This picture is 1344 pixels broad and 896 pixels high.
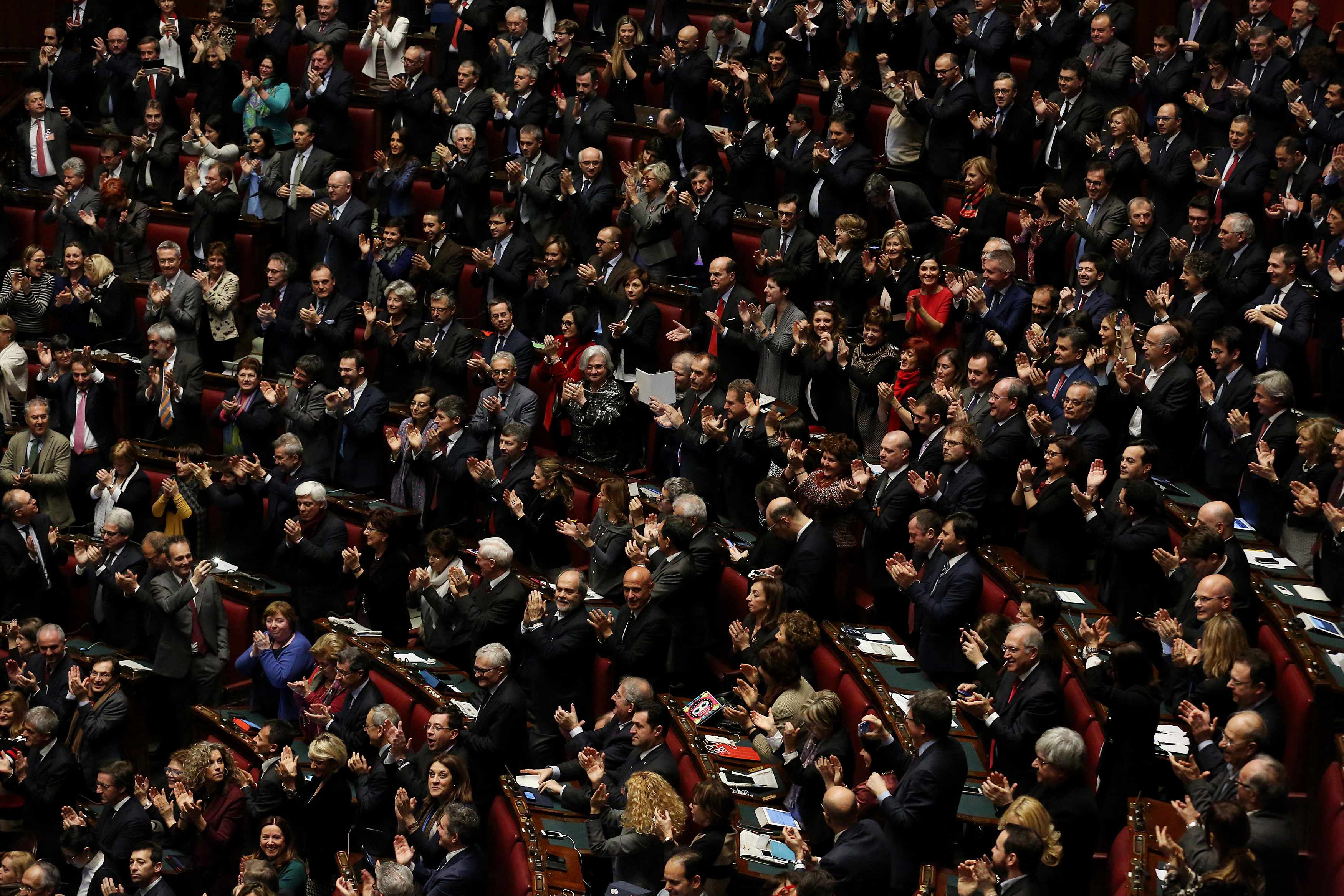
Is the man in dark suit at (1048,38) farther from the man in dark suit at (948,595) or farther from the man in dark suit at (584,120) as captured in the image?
the man in dark suit at (948,595)

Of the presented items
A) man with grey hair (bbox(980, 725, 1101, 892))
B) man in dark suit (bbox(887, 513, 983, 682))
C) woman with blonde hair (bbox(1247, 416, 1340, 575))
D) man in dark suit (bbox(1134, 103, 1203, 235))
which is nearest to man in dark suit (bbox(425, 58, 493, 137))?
man in dark suit (bbox(1134, 103, 1203, 235))

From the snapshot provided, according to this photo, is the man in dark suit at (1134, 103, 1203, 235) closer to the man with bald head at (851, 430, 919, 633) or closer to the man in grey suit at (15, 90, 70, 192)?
the man with bald head at (851, 430, 919, 633)

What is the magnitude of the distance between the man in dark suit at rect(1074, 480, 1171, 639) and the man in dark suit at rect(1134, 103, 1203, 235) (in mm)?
2403

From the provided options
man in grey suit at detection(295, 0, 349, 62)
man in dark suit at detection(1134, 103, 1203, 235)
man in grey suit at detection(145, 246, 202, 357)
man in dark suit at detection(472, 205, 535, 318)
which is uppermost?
man in dark suit at detection(1134, 103, 1203, 235)

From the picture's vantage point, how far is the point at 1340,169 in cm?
793

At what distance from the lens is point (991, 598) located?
21.6 ft

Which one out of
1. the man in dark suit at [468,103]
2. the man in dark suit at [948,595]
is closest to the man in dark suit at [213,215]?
the man in dark suit at [468,103]

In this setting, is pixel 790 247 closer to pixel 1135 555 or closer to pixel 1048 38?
pixel 1048 38

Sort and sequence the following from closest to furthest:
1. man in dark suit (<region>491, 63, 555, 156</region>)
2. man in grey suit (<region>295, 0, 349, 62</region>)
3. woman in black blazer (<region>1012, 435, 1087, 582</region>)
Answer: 1. woman in black blazer (<region>1012, 435, 1087, 582</region>)
2. man in dark suit (<region>491, 63, 555, 156</region>)
3. man in grey suit (<region>295, 0, 349, 62</region>)

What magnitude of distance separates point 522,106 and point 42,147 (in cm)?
351

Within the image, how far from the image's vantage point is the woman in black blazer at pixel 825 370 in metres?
8.12

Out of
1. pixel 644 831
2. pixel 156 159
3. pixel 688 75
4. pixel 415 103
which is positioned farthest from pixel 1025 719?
pixel 156 159

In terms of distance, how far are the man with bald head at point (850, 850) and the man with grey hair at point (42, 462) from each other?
17.9ft

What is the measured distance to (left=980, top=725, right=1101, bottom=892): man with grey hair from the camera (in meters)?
5.16
